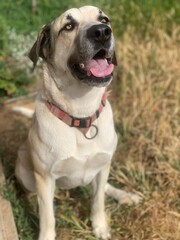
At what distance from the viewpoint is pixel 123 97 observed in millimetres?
4469

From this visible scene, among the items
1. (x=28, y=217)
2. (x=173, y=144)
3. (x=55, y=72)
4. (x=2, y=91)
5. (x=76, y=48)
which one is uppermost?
(x=76, y=48)

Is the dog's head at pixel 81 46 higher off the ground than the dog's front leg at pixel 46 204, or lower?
higher

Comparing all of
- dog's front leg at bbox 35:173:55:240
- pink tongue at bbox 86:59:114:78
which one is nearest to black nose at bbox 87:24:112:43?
pink tongue at bbox 86:59:114:78

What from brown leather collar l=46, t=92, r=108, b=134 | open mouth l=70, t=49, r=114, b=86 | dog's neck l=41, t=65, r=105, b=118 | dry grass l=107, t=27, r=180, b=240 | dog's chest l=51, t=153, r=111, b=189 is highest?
open mouth l=70, t=49, r=114, b=86

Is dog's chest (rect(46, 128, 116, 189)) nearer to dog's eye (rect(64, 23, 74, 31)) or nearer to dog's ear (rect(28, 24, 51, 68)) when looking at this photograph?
dog's ear (rect(28, 24, 51, 68))

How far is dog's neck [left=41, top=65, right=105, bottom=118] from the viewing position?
280 cm

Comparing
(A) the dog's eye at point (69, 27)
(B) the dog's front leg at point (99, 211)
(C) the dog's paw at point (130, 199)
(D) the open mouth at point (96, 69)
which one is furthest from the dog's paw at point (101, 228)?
(A) the dog's eye at point (69, 27)

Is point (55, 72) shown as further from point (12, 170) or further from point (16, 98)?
point (16, 98)

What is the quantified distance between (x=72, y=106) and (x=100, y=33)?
52 centimetres

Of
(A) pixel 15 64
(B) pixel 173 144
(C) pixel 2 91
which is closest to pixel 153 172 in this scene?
(B) pixel 173 144

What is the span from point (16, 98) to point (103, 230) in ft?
5.65

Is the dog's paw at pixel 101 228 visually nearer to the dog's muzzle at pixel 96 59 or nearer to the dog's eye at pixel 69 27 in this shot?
the dog's muzzle at pixel 96 59

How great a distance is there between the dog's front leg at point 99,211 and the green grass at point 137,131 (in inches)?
2.6

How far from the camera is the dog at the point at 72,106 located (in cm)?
264
